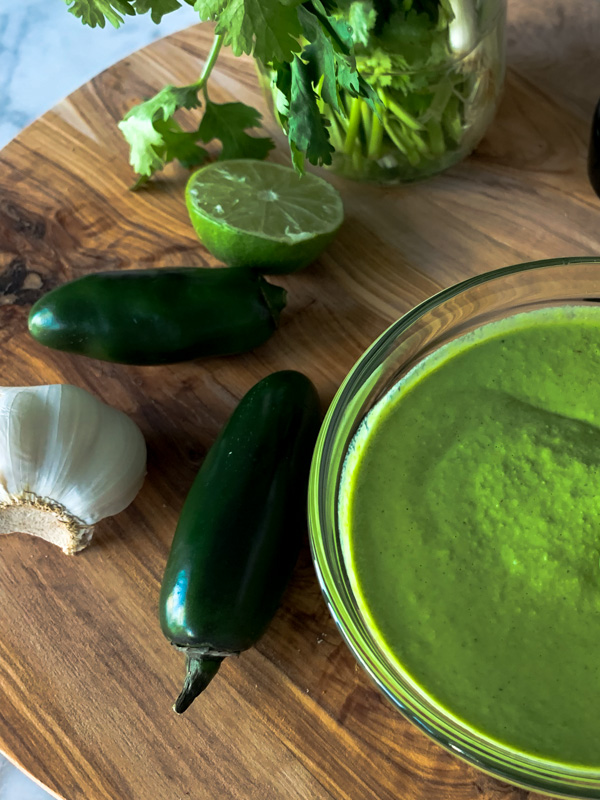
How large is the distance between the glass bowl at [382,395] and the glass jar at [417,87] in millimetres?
376

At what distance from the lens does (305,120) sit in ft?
4.86

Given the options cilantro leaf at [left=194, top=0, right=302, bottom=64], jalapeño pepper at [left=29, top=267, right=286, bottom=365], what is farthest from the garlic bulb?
cilantro leaf at [left=194, top=0, right=302, bottom=64]

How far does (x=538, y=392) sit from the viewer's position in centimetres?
138

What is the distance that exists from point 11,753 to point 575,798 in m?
0.85

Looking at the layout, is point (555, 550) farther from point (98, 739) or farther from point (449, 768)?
point (98, 739)

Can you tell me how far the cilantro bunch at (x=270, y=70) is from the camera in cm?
135

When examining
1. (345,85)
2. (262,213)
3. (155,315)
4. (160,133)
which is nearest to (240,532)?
(155,315)

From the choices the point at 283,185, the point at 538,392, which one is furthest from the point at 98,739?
the point at 283,185

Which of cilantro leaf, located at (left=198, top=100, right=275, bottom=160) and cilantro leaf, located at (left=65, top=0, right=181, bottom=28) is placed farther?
cilantro leaf, located at (left=198, top=100, right=275, bottom=160)

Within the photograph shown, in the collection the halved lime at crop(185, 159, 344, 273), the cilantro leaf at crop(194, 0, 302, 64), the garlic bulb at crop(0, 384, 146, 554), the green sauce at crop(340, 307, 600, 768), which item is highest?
the cilantro leaf at crop(194, 0, 302, 64)

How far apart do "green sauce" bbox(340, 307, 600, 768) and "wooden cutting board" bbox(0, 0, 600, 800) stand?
0.16 m

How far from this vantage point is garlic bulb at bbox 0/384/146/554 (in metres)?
1.44

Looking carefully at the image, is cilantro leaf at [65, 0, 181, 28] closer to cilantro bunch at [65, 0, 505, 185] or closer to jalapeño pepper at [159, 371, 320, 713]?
cilantro bunch at [65, 0, 505, 185]

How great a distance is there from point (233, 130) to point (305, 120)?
1.13ft
